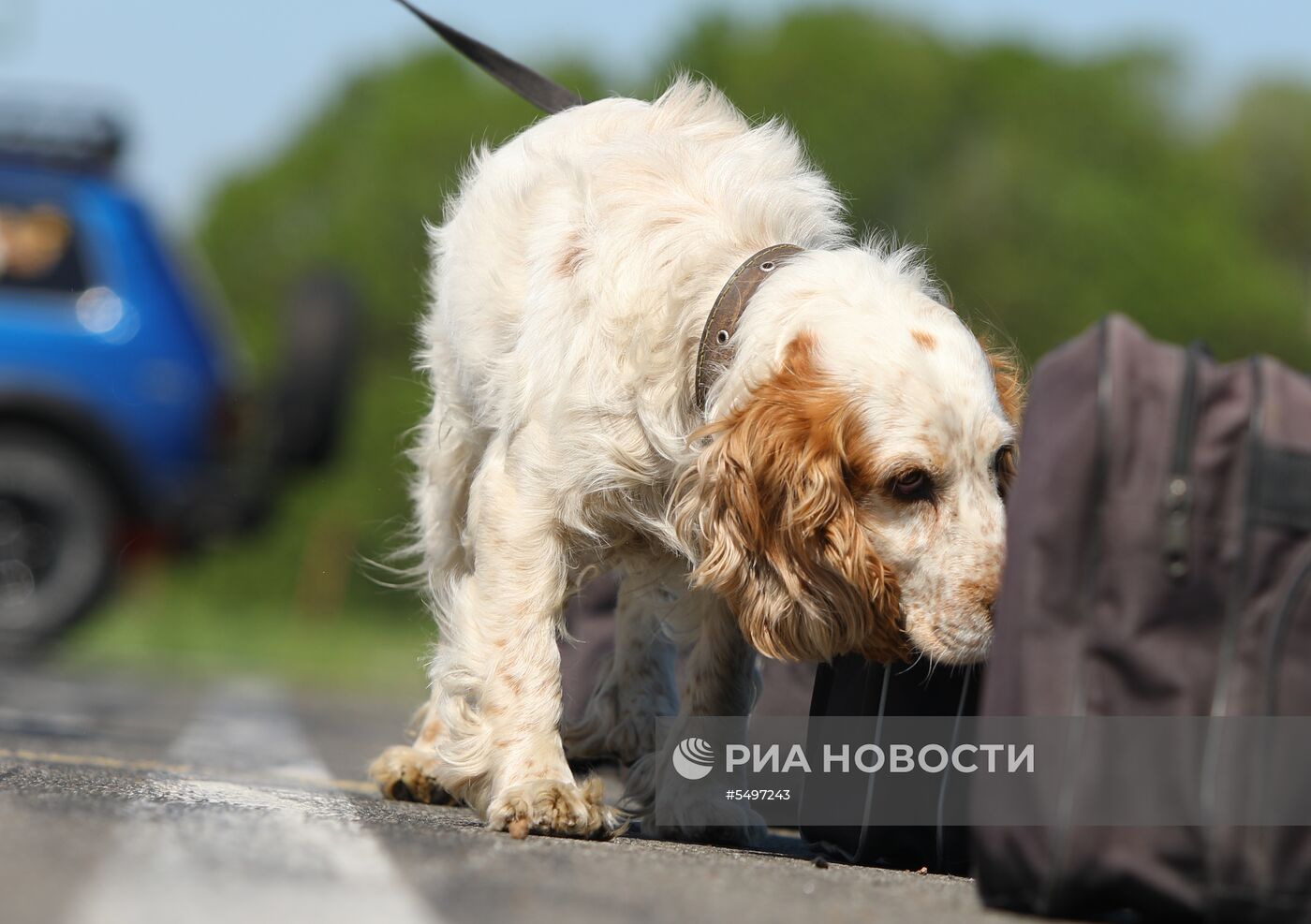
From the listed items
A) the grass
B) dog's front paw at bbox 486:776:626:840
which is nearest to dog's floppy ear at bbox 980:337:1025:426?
dog's front paw at bbox 486:776:626:840

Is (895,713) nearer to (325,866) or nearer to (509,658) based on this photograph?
(509,658)

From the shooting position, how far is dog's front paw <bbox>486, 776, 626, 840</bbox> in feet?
13.0

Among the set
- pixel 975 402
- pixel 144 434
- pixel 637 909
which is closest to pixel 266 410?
pixel 144 434

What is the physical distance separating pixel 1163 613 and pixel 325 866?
1.55 m

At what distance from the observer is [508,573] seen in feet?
14.0

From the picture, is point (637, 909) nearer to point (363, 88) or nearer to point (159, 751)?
point (159, 751)

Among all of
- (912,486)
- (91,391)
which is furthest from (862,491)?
(91,391)

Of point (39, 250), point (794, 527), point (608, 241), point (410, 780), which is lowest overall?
point (410, 780)

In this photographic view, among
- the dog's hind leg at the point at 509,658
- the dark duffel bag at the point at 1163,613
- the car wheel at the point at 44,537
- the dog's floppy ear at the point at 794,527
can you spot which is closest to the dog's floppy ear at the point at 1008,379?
the dog's floppy ear at the point at 794,527

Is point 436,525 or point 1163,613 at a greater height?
point 436,525

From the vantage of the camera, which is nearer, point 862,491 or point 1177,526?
point 1177,526

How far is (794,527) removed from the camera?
395 centimetres

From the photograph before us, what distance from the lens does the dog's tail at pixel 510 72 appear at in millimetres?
5629

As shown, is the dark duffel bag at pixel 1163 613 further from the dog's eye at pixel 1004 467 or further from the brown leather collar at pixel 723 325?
the brown leather collar at pixel 723 325
